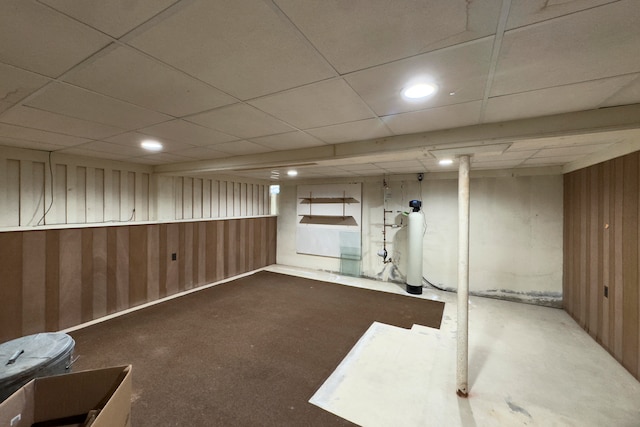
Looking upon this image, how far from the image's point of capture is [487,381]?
7.57 ft

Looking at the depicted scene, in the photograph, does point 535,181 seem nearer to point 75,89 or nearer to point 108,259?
point 75,89

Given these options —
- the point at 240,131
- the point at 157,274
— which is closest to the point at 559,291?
the point at 240,131

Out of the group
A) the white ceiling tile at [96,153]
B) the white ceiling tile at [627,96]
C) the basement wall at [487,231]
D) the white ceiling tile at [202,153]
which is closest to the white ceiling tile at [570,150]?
the basement wall at [487,231]

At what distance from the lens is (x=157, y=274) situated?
421cm

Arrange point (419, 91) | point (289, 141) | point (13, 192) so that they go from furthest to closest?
point (13, 192), point (289, 141), point (419, 91)

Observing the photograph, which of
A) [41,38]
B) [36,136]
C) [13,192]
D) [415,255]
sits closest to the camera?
[41,38]

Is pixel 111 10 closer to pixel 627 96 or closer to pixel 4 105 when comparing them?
pixel 4 105

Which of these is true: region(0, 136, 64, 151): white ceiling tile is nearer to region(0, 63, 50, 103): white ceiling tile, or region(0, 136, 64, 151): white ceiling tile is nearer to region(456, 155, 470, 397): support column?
region(0, 63, 50, 103): white ceiling tile

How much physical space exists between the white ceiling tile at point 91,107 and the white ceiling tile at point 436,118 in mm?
1873

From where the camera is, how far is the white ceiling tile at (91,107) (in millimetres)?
1578

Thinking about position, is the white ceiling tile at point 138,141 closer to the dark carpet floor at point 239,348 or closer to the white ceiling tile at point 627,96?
the dark carpet floor at point 239,348

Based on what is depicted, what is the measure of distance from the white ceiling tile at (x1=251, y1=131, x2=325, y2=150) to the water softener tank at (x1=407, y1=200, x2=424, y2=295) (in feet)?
8.48

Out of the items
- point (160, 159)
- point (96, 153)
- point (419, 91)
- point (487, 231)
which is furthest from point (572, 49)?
point (96, 153)

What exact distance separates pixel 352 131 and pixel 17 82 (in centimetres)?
222
